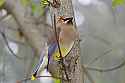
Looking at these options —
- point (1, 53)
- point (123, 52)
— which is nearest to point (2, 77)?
point (1, 53)

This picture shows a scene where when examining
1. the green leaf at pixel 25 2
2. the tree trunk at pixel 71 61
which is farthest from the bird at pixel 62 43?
the green leaf at pixel 25 2

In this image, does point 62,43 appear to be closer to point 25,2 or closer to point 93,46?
point 25,2

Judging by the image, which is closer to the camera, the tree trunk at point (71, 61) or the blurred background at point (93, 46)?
the tree trunk at point (71, 61)

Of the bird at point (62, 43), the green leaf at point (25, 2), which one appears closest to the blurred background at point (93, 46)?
the green leaf at point (25, 2)

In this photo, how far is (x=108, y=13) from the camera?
3.04 meters

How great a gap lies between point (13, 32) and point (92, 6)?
92cm

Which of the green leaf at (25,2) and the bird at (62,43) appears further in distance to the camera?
the green leaf at (25,2)

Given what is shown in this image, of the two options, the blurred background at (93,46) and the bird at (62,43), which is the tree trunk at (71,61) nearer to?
the bird at (62,43)

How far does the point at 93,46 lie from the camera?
2.66 meters

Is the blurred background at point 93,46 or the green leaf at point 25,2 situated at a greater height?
the green leaf at point 25,2

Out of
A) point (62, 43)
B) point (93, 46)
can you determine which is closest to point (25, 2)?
point (93, 46)

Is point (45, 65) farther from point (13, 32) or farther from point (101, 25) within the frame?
point (101, 25)

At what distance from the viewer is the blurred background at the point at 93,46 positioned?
6.32 feet

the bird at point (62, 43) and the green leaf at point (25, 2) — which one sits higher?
the green leaf at point (25, 2)
